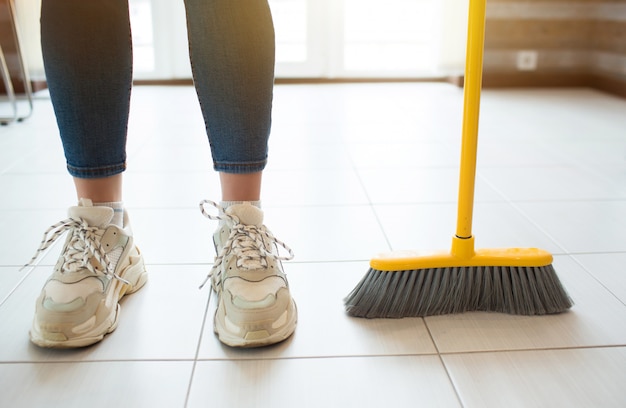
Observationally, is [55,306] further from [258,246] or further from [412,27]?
[412,27]

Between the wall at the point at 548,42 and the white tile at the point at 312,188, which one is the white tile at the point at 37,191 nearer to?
the white tile at the point at 312,188

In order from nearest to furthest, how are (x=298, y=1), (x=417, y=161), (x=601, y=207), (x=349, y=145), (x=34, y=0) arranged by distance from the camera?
(x=601, y=207), (x=417, y=161), (x=349, y=145), (x=34, y=0), (x=298, y=1)

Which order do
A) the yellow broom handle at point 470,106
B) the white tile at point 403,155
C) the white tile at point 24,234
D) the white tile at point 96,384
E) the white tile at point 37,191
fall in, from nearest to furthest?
the white tile at point 96,384, the yellow broom handle at point 470,106, the white tile at point 24,234, the white tile at point 37,191, the white tile at point 403,155

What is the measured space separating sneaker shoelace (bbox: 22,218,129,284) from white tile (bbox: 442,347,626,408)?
47cm

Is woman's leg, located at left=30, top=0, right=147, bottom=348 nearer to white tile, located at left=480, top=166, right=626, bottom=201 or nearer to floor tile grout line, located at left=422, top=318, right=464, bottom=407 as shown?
floor tile grout line, located at left=422, top=318, right=464, bottom=407

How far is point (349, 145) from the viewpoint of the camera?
72.0 inches

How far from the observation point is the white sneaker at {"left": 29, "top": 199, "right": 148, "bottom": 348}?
778 millimetres

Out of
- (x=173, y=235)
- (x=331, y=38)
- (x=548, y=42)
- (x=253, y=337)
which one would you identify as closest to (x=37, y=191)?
(x=173, y=235)

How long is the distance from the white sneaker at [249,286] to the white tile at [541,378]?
220 mm

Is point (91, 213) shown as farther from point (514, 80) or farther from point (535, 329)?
point (514, 80)

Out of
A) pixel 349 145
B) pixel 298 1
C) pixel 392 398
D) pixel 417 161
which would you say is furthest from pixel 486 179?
pixel 298 1

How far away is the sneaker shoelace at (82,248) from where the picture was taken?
82cm

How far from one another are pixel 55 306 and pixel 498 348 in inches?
22.2

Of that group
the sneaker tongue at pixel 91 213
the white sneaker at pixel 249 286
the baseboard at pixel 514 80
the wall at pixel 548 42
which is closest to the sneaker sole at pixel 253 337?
the white sneaker at pixel 249 286
